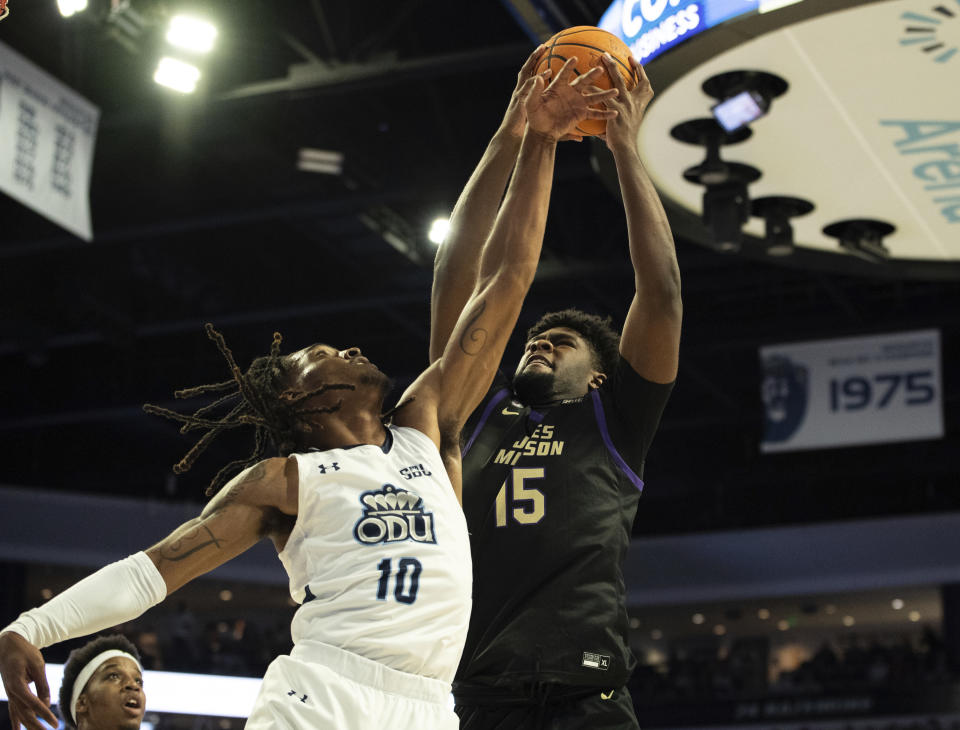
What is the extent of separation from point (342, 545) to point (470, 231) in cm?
133

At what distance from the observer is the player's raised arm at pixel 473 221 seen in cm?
403

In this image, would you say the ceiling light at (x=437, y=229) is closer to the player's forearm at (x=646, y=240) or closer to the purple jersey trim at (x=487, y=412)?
the purple jersey trim at (x=487, y=412)

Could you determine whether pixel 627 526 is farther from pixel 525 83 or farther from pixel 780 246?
pixel 780 246

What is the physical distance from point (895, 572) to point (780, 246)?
15505mm

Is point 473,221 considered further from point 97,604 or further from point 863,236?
point 863,236

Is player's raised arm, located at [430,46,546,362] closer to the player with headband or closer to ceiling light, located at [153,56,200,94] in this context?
the player with headband

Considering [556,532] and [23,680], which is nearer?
[23,680]

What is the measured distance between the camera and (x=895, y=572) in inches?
875

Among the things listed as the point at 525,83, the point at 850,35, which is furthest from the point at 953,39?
the point at 525,83

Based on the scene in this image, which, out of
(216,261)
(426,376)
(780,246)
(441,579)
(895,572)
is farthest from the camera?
(895,572)

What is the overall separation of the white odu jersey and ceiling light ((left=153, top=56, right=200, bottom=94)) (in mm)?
6190

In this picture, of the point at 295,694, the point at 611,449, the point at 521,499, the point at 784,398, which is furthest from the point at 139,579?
the point at 784,398

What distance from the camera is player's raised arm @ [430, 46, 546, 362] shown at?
Result: 4.03 m

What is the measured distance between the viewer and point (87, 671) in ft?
19.3
